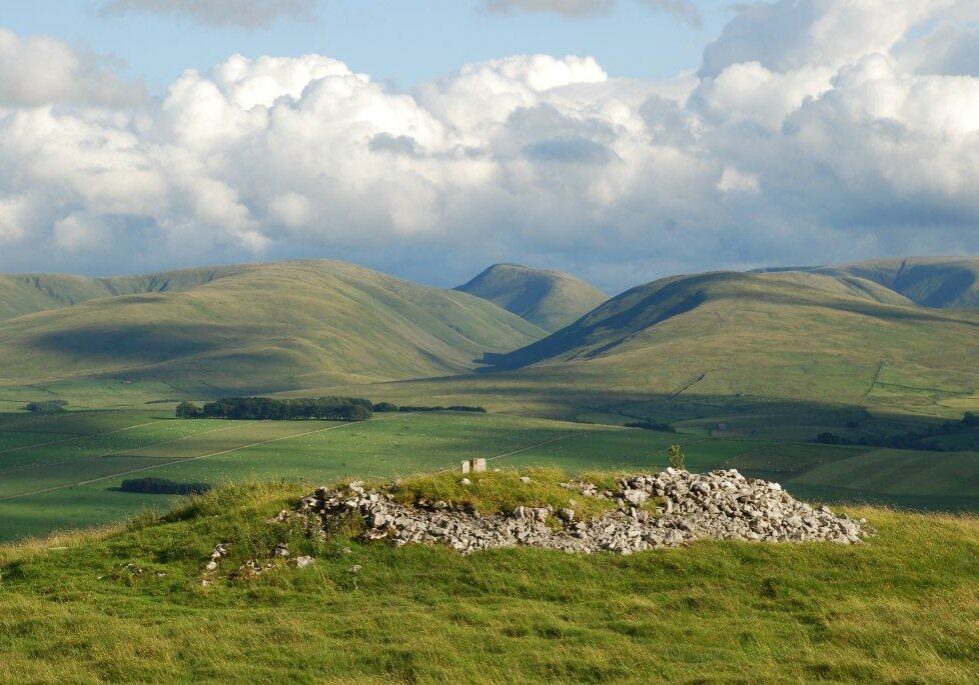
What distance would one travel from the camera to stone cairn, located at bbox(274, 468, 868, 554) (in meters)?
30.8

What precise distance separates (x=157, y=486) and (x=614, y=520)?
128 metres

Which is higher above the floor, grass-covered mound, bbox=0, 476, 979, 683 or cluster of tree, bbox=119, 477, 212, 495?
grass-covered mound, bbox=0, 476, 979, 683

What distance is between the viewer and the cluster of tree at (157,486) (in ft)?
489

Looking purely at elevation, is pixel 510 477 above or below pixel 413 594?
above

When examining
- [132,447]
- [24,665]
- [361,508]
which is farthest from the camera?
[132,447]

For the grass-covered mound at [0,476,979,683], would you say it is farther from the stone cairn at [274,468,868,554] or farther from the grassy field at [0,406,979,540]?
the grassy field at [0,406,979,540]

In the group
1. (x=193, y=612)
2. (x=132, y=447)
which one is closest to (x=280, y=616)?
(x=193, y=612)

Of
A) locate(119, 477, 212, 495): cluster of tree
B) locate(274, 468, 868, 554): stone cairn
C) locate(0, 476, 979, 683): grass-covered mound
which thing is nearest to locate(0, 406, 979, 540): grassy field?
locate(119, 477, 212, 495): cluster of tree

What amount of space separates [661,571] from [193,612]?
477 inches

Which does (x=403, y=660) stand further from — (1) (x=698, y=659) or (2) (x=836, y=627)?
(2) (x=836, y=627)

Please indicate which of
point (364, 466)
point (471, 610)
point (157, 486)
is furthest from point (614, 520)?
point (364, 466)

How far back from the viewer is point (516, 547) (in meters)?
30.2

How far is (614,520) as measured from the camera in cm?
3253

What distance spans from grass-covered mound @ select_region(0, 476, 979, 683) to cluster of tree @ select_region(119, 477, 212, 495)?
117983 mm
